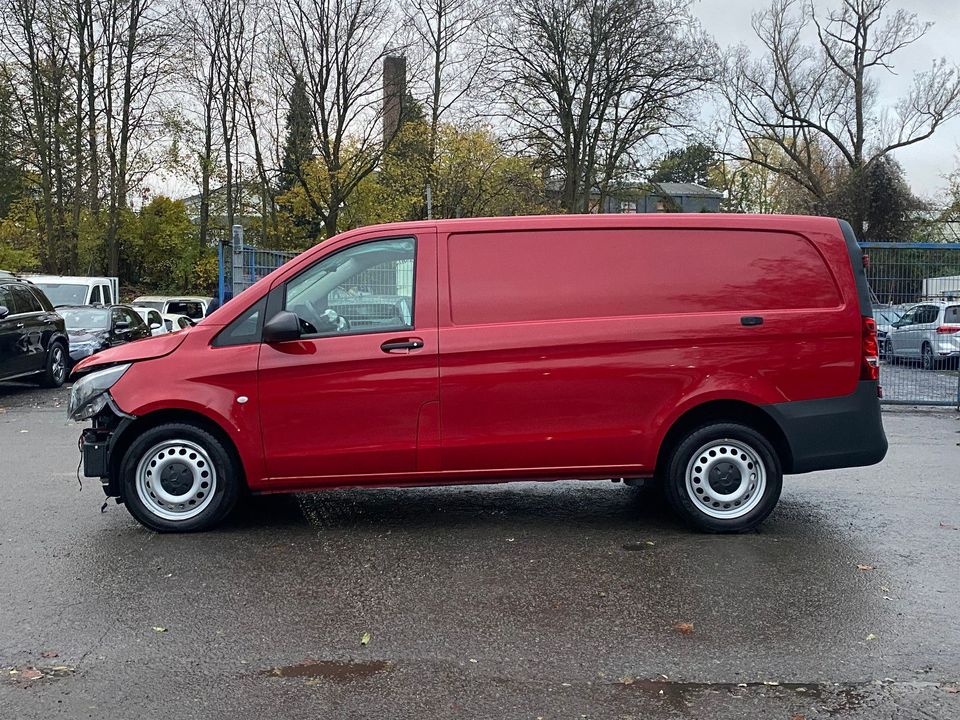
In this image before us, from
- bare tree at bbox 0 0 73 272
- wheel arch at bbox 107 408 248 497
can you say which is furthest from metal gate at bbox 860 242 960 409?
bare tree at bbox 0 0 73 272

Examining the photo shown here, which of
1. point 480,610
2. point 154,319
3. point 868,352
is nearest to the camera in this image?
point 480,610

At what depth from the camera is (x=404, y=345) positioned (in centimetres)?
591

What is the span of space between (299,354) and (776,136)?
3931 cm

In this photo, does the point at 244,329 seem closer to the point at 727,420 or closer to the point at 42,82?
the point at 727,420

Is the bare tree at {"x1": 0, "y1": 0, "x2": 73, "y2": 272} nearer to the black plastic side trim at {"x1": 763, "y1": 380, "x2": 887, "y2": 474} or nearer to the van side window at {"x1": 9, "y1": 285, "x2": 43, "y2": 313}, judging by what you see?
the van side window at {"x1": 9, "y1": 285, "x2": 43, "y2": 313}

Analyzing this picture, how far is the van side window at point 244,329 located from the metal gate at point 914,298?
8.35m

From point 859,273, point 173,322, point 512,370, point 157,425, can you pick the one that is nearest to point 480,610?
point 512,370

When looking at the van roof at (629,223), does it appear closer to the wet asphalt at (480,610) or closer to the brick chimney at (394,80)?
the wet asphalt at (480,610)

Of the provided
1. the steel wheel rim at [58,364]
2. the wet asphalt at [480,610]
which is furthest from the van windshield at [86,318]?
the wet asphalt at [480,610]

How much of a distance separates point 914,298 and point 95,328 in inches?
572

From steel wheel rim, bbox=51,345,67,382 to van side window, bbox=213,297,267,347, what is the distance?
1121 cm

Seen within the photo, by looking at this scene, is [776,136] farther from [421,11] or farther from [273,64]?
[273,64]

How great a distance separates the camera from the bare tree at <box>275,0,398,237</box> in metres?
32.7

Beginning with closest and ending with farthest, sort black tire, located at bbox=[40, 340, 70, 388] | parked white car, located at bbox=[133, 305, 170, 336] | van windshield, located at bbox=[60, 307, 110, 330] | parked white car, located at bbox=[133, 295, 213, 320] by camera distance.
→ black tire, located at bbox=[40, 340, 70, 388]
van windshield, located at bbox=[60, 307, 110, 330]
parked white car, located at bbox=[133, 305, 170, 336]
parked white car, located at bbox=[133, 295, 213, 320]
